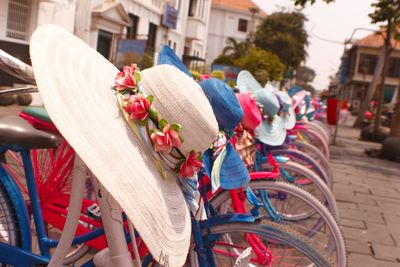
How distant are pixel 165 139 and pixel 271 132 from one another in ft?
7.53

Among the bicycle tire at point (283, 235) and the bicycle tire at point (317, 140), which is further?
the bicycle tire at point (317, 140)

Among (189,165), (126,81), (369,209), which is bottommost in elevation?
(369,209)

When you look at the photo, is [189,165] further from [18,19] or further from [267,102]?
[18,19]

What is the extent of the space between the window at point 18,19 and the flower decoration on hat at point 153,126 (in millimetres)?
11924

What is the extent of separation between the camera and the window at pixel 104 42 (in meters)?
17.5

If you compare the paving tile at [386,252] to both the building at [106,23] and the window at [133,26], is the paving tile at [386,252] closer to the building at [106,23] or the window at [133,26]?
the building at [106,23]

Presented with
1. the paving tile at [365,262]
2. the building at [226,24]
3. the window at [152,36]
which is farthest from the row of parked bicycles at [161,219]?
the building at [226,24]

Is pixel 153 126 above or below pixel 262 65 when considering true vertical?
below

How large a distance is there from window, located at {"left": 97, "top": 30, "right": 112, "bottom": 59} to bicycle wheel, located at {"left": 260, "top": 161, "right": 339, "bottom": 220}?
47.8 ft

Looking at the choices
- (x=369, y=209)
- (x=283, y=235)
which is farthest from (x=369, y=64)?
(x=283, y=235)

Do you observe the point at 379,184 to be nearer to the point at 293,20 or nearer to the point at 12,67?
the point at 12,67

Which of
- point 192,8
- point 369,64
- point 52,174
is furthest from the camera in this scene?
point 369,64

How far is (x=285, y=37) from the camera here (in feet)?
135

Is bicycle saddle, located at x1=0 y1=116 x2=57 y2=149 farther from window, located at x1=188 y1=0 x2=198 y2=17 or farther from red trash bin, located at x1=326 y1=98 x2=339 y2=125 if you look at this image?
window, located at x1=188 y1=0 x2=198 y2=17
